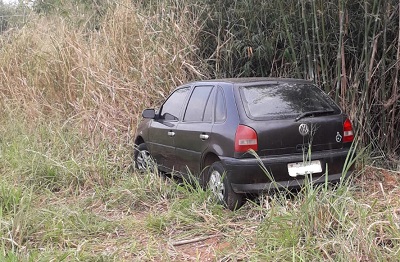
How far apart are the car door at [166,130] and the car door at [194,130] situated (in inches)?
7.2

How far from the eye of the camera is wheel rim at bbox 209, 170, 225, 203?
4.91m

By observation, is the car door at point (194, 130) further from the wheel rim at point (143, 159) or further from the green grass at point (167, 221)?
the wheel rim at point (143, 159)

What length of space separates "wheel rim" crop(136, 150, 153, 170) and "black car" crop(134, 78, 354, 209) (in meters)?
0.85

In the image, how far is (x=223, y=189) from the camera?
4945 millimetres

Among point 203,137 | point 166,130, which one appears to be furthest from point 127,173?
point 203,137

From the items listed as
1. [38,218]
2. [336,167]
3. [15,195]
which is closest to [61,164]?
[15,195]

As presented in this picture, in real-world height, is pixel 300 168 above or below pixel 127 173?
above

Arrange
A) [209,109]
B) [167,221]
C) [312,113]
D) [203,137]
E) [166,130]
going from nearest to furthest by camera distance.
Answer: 1. [167,221]
2. [312,113]
3. [203,137]
4. [209,109]
5. [166,130]

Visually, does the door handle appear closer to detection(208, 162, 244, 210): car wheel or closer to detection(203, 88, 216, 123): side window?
detection(203, 88, 216, 123): side window

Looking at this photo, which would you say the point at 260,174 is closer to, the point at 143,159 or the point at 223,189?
the point at 223,189

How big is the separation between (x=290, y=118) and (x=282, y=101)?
27 centimetres

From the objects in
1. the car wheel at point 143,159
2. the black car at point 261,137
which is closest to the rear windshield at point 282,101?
the black car at point 261,137

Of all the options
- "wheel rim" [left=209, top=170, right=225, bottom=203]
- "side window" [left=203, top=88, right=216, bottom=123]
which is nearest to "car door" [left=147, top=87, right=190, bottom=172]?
"side window" [left=203, top=88, right=216, bottom=123]

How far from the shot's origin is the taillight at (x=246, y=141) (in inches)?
187
